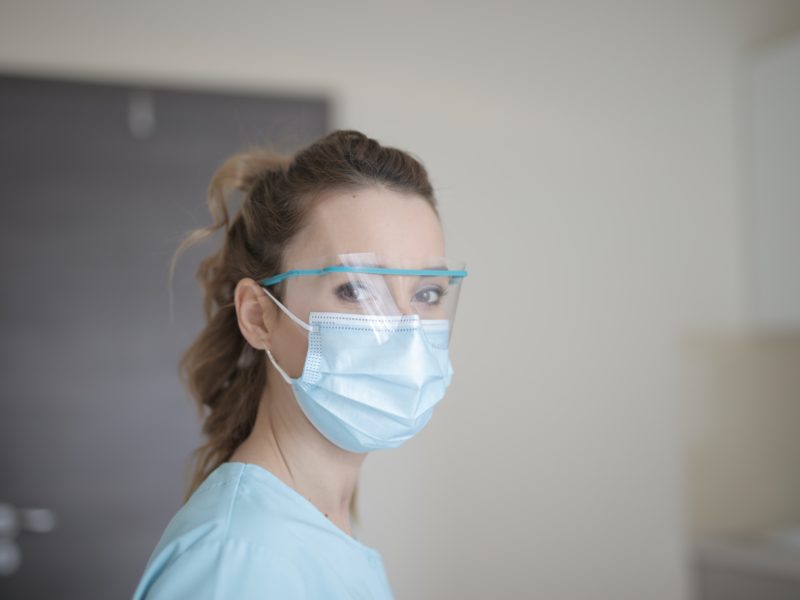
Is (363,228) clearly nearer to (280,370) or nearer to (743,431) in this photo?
(280,370)

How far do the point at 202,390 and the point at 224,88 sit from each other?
1.20 m

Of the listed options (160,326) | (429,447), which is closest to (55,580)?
(160,326)

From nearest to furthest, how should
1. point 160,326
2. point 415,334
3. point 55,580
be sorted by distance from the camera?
point 415,334 → point 55,580 → point 160,326

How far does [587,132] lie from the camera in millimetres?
2795

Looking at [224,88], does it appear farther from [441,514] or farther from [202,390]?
[441,514]

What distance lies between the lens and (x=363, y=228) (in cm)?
122

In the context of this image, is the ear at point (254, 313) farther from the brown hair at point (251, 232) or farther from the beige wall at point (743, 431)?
the beige wall at point (743, 431)

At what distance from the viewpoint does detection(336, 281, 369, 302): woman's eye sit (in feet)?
3.94

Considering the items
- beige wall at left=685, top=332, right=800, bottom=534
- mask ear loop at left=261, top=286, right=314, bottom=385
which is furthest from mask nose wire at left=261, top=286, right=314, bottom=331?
beige wall at left=685, top=332, right=800, bottom=534

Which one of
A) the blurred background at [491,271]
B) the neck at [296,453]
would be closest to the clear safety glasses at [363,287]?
the neck at [296,453]

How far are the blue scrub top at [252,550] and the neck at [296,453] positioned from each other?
1.9 inches

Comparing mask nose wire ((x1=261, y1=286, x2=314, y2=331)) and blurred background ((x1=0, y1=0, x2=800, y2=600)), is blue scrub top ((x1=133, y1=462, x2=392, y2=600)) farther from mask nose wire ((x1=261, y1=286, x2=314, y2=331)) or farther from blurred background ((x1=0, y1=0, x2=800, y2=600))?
blurred background ((x1=0, y1=0, x2=800, y2=600))

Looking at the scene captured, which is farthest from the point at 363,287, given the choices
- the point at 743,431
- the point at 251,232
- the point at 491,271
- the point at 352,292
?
the point at 743,431

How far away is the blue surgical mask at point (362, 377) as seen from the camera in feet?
3.96
